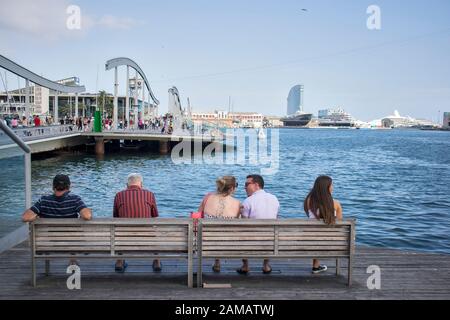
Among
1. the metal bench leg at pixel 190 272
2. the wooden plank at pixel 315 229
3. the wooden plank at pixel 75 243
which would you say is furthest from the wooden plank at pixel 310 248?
the wooden plank at pixel 75 243

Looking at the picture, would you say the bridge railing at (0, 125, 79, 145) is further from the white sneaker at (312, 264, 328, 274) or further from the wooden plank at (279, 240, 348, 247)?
the wooden plank at (279, 240, 348, 247)

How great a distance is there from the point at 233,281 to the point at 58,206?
8.13 feet

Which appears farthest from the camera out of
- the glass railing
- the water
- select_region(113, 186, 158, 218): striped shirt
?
the water

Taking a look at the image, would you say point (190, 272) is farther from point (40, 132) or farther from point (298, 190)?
point (40, 132)

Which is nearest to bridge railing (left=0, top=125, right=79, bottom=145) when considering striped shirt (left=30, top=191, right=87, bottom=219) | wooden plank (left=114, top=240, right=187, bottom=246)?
striped shirt (left=30, top=191, right=87, bottom=219)

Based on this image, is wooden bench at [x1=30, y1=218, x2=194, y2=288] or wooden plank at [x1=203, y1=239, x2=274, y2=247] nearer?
wooden bench at [x1=30, y1=218, x2=194, y2=288]

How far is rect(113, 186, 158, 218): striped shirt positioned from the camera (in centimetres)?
747

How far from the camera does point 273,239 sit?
675cm

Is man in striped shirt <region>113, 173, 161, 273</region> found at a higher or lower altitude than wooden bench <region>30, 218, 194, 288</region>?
higher

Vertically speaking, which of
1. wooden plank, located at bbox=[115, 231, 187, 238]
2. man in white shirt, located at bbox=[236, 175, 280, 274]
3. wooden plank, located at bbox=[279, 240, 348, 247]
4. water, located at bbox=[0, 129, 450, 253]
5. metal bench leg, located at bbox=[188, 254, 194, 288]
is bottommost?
water, located at bbox=[0, 129, 450, 253]

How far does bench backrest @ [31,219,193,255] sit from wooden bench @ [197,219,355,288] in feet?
0.96

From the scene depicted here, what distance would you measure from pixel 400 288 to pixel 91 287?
3913 mm
